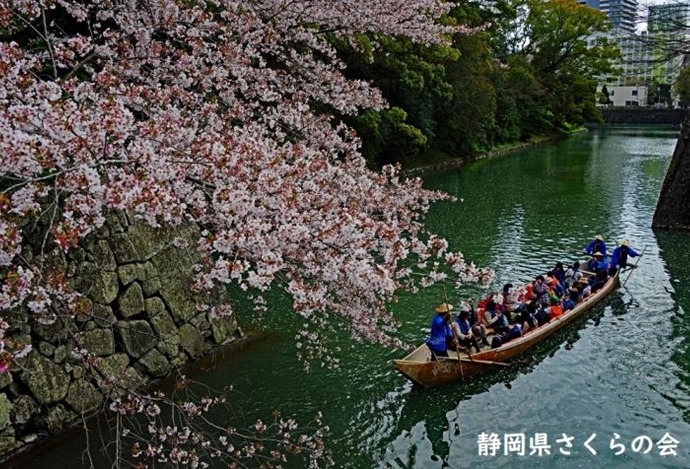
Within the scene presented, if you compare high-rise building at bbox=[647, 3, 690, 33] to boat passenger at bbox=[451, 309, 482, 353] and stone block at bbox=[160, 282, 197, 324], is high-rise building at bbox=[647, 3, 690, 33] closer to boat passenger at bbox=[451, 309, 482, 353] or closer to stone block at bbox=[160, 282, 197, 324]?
→ boat passenger at bbox=[451, 309, 482, 353]

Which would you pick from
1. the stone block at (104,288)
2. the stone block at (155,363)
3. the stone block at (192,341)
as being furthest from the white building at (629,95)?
the stone block at (104,288)

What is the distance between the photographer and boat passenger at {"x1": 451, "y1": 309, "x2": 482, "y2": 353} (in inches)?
387

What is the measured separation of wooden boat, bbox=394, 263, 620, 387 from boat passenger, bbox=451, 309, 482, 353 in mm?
203

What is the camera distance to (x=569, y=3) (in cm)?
5094

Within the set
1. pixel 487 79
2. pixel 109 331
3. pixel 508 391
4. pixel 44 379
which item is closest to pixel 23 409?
pixel 44 379

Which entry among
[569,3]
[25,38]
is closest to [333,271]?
[25,38]

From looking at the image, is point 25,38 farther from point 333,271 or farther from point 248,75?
point 333,271

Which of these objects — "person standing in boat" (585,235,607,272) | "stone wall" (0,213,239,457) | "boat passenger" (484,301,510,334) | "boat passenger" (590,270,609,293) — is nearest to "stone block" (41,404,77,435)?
"stone wall" (0,213,239,457)

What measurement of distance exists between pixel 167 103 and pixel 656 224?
17.6m

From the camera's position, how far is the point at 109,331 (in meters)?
8.44

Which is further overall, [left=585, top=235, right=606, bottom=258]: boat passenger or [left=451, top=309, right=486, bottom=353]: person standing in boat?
[left=585, top=235, right=606, bottom=258]: boat passenger

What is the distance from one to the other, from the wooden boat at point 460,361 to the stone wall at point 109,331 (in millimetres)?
3394

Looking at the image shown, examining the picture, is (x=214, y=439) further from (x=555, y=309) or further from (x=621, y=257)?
(x=621, y=257)

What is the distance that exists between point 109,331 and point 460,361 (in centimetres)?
521
